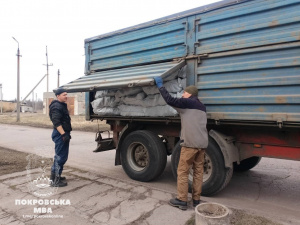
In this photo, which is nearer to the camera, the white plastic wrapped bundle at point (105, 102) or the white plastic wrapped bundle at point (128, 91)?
the white plastic wrapped bundle at point (128, 91)

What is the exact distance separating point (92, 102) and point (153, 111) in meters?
1.68

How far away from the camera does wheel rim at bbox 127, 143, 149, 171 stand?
5078 millimetres

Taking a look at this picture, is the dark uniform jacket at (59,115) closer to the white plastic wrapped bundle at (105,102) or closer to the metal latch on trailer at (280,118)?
the white plastic wrapped bundle at (105,102)

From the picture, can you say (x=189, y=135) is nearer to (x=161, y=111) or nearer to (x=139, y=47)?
(x=161, y=111)

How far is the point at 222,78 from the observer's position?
3861mm

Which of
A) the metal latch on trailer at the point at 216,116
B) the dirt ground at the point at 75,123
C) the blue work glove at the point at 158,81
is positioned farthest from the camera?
the dirt ground at the point at 75,123

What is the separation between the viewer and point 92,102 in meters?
5.58

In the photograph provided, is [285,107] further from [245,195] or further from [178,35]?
[178,35]

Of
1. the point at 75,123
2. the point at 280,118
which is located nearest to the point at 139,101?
the point at 280,118

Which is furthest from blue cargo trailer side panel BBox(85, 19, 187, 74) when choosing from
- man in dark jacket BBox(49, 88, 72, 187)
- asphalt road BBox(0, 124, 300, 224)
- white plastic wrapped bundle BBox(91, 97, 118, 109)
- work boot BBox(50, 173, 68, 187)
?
work boot BBox(50, 173, 68, 187)

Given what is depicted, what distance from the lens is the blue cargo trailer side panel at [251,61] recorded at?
3.29 meters

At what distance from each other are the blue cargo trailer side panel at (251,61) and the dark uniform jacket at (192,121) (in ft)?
1.52

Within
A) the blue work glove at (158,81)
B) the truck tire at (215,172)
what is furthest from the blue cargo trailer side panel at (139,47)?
→ the truck tire at (215,172)

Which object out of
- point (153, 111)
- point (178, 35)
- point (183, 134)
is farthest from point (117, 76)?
point (183, 134)
